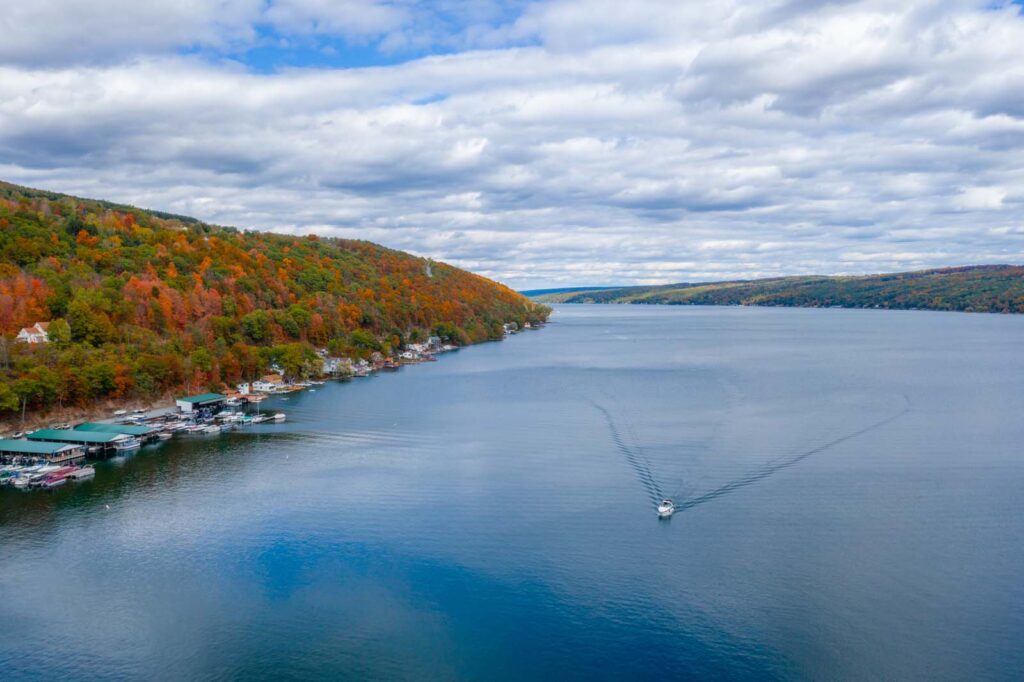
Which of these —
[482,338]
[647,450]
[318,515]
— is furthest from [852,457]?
[482,338]

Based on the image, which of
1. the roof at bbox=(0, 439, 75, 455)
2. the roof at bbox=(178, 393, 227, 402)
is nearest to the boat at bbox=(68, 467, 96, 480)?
the roof at bbox=(0, 439, 75, 455)

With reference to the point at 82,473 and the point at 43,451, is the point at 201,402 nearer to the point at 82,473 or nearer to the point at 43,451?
the point at 43,451

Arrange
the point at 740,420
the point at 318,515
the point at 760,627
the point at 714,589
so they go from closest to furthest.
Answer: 1. the point at 760,627
2. the point at 714,589
3. the point at 318,515
4. the point at 740,420

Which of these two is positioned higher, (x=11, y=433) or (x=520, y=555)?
(x=11, y=433)

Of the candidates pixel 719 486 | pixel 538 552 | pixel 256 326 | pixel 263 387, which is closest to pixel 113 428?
pixel 263 387

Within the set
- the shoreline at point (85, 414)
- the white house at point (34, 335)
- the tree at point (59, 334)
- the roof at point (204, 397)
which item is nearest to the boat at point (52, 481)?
the shoreline at point (85, 414)

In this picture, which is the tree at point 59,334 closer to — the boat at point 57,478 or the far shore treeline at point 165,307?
the far shore treeline at point 165,307

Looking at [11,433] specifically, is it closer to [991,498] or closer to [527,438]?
[527,438]
